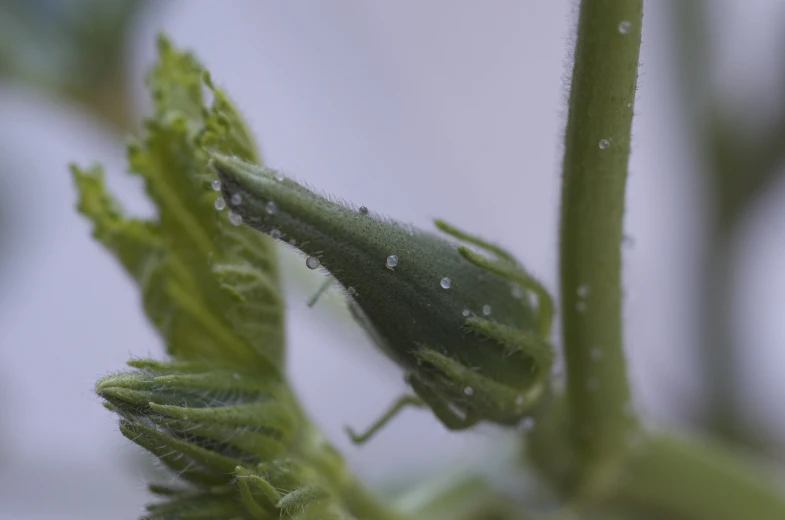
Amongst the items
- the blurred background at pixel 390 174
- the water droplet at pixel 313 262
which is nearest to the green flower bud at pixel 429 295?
the water droplet at pixel 313 262

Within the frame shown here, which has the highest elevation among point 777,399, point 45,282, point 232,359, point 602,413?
point 45,282

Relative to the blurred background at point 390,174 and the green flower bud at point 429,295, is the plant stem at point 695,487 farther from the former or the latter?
the green flower bud at point 429,295

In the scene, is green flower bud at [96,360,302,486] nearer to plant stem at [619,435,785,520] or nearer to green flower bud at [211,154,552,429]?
green flower bud at [211,154,552,429]

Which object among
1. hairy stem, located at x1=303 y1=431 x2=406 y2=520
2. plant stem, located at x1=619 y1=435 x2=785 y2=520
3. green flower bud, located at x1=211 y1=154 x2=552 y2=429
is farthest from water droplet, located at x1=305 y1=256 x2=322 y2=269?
plant stem, located at x1=619 y1=435 x2=785 y2=520

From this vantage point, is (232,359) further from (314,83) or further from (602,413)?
(314,83)

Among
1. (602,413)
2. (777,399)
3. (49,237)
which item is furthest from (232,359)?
(49,237)

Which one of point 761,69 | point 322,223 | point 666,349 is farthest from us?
point 666,349
